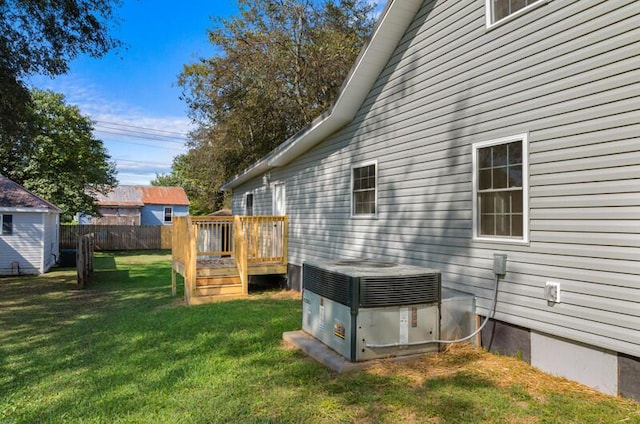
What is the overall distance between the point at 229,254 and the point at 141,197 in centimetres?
3097

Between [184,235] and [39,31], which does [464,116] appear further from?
[39,31]

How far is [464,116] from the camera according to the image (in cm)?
539

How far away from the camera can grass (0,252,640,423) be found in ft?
11.1

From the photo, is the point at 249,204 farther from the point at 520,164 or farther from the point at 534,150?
the point at 534,150

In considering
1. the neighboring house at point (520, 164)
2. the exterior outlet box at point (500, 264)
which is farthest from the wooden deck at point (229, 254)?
the exterior outlet box at point (500, 264)

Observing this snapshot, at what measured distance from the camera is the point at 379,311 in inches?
172

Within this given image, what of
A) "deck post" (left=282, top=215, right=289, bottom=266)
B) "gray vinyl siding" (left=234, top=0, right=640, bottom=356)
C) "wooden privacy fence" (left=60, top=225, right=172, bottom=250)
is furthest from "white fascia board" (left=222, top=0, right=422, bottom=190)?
"wooden privacy fence" (left=60, top=225, right=172, bottom=250)

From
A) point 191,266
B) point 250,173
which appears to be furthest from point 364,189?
point 250,173

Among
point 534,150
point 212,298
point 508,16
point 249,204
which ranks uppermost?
point 508,16

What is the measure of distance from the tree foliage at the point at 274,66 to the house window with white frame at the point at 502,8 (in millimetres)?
10182

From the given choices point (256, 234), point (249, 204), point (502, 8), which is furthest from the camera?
point (249, 204)

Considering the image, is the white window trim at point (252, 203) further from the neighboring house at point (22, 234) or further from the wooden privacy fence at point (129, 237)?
the wooden privacy fence at point (129, 237)

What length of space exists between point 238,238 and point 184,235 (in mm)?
1317

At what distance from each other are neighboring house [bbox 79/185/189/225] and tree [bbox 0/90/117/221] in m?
10.6
